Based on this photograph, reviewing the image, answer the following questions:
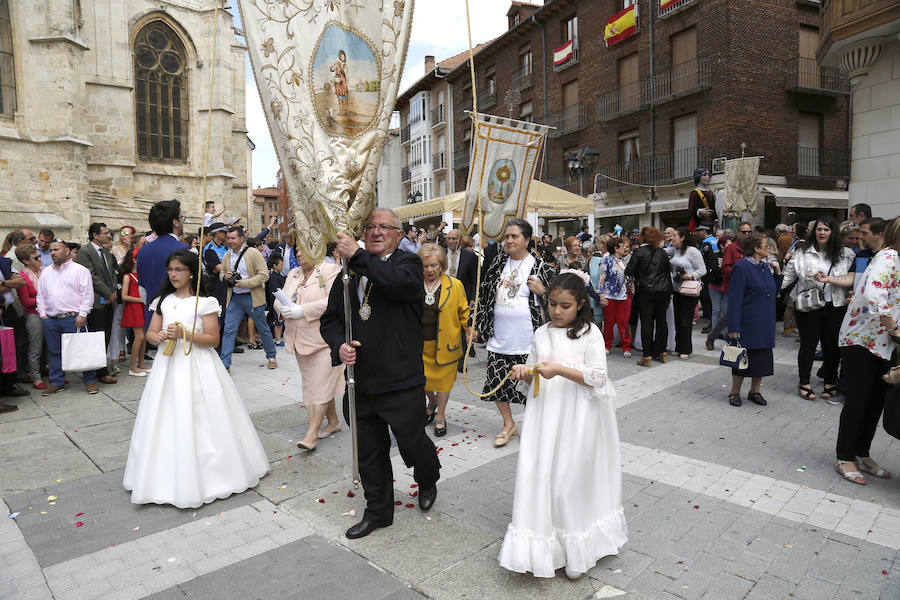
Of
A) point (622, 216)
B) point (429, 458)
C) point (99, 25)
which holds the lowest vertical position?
point (429, 458)

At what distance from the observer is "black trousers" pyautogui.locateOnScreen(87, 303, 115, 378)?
7677mm

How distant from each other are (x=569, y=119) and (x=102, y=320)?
77.5 feet

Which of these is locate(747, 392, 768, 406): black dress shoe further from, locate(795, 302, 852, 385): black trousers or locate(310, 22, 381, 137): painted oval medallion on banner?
locate(310, 22, 381, 137): painted oval medallion on banner

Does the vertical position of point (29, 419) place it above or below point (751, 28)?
below

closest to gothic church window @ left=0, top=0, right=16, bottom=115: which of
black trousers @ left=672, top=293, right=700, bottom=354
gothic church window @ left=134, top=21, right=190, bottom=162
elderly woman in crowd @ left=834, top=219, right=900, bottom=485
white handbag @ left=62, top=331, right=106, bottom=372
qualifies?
gothic church window @ left=134, top=21, right=190, bottom=162

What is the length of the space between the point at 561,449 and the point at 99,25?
26.7m

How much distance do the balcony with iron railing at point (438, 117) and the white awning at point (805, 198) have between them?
22271 millimetres

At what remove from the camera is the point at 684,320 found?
8641mm

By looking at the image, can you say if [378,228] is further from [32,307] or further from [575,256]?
[575,256]

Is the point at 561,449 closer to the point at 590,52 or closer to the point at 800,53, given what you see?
the point at 800,53

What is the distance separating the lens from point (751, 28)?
67.2ft

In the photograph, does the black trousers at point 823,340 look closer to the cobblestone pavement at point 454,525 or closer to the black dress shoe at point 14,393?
the cobblestone pavement at point 454,525

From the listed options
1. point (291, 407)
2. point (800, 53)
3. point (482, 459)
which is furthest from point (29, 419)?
point (800, 53)

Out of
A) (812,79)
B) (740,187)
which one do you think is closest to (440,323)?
(740,187)
